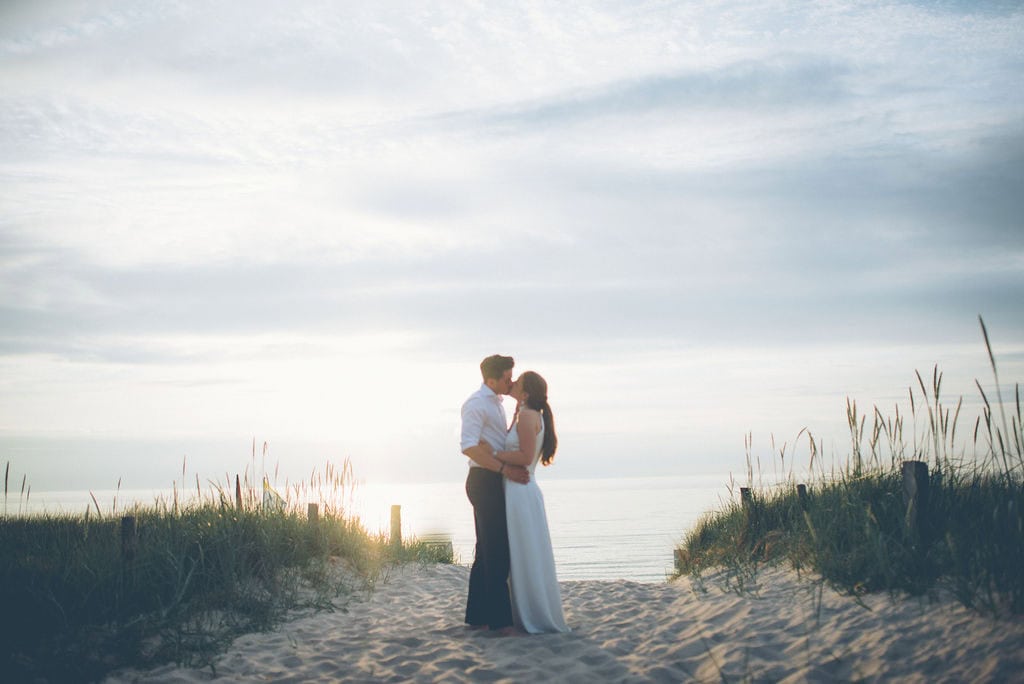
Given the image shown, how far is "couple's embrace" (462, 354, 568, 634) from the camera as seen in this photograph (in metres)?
6.36

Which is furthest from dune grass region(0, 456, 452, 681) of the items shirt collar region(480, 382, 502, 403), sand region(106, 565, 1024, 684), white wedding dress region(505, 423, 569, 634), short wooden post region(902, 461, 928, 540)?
short wooden post region(902, 461, 928, 540)

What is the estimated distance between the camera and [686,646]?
18.5ft

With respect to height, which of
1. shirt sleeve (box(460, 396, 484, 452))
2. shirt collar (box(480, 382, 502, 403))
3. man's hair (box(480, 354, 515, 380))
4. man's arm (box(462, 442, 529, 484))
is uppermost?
man's hair (box(480, 354, 515, 380))

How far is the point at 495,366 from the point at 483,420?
48cm

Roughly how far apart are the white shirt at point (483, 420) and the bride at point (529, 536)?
109 millimetres

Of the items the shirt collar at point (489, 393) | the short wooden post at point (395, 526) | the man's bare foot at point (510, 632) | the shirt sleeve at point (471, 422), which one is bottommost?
the man's bare foot at point (510, 632)

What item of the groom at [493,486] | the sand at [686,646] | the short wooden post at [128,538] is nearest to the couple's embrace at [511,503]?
the groom at [493,486]

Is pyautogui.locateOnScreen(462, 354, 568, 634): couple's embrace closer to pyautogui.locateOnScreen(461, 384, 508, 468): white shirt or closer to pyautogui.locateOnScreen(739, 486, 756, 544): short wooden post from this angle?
pyautogui.locateOnScreen(461, 384, 508, 468): white shirt

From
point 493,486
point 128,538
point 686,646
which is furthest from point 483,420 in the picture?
point 128,538

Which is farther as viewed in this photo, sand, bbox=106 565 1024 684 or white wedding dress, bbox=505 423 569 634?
white wedding dress, bbox=505 423 569 634

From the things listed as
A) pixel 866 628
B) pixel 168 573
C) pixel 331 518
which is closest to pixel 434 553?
pixel 331 518

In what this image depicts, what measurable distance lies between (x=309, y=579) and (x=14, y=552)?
2.92 metres

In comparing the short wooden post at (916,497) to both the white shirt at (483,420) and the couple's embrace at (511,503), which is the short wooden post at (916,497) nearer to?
the couple's embrace at (511,503)

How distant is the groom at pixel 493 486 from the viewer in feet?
20.9
